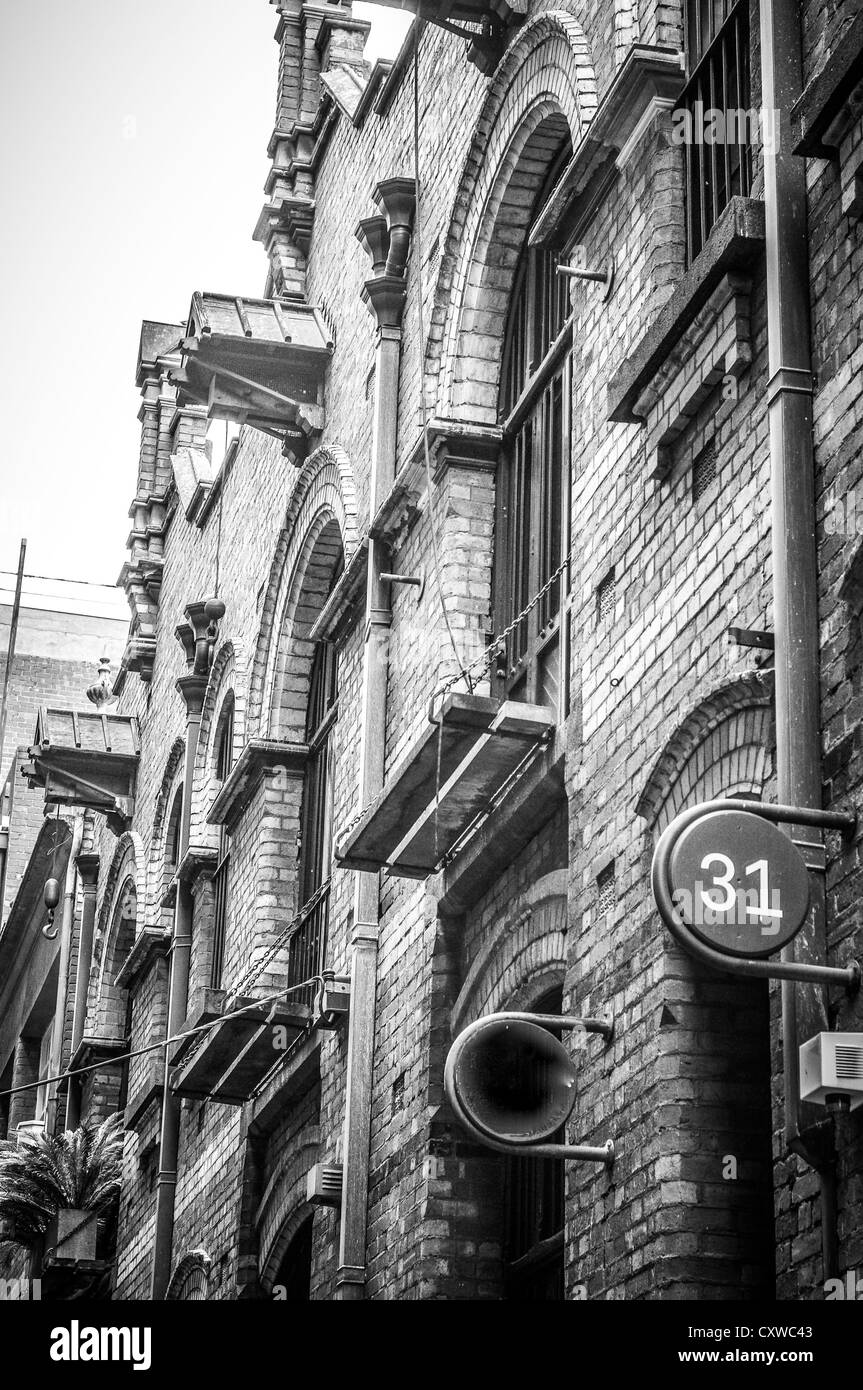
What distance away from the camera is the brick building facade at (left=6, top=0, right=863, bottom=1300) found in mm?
7008

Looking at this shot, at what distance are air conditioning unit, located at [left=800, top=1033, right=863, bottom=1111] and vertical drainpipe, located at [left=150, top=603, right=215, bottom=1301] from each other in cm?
1122

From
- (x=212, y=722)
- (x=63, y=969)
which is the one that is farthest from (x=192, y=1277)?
(x=63, y=969)

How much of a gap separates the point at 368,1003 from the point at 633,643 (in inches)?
158

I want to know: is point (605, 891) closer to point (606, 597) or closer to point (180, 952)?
point (606, 597)

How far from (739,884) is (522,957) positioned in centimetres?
383

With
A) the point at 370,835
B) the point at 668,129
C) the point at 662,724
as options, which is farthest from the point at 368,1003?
the point at 668,129

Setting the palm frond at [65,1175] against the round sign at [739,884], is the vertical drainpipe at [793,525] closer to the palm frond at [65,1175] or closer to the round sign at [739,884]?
the round sign at [739,884]

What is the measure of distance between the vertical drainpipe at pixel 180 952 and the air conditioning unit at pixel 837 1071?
442 inches

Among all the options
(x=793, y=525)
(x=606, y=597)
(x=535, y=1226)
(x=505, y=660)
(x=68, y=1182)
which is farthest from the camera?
(x=68, y=1182)

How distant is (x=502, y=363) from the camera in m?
11.9

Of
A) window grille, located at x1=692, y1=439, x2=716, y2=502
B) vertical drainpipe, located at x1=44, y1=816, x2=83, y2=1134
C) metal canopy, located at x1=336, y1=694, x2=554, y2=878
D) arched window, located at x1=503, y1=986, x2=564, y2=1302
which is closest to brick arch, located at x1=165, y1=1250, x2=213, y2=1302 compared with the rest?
metal canopy, located at x1=336, y1=694, x2=554, y2=878

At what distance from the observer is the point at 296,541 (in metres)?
15.8

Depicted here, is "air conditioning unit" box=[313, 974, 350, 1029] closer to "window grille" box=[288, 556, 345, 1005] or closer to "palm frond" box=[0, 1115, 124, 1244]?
"window grille" box=[288, 556, 345, 1005]

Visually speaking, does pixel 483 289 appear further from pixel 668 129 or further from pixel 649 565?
pixel 649 565
